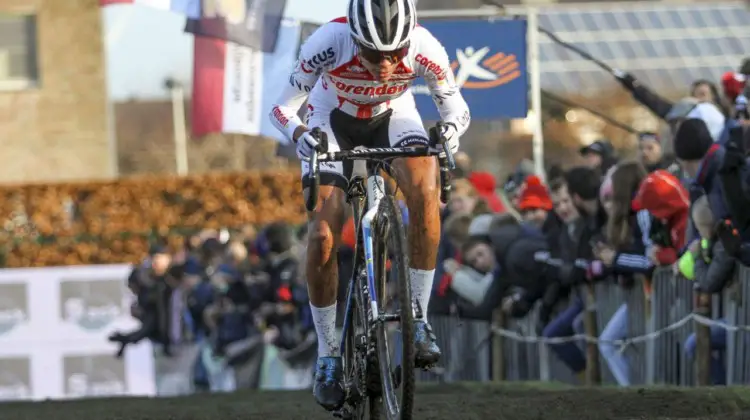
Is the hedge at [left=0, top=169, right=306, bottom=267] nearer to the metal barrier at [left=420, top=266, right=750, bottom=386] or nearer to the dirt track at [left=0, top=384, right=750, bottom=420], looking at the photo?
the metal barrier at [left=420, top=266, right=750, bottom=386]

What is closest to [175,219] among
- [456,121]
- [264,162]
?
[456,121]

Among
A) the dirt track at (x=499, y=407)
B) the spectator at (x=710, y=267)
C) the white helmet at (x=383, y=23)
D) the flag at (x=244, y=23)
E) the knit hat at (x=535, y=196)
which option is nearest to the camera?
the white helmet at (x=383, y=23)

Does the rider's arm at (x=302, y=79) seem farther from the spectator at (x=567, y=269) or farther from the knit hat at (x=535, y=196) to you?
the knit hat at (x=535, y=196)

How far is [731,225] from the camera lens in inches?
411

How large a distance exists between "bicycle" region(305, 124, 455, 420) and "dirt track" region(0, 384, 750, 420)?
1082 millimetres

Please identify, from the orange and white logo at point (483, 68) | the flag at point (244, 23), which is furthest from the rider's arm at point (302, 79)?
the flag at point (244, 23)

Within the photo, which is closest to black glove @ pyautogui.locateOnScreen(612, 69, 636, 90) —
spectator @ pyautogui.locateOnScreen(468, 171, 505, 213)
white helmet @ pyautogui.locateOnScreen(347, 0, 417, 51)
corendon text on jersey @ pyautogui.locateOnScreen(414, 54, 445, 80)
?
spectator @ pyautogui.locateOnScreen(468, 171, 505, 213)

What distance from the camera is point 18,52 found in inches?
1458

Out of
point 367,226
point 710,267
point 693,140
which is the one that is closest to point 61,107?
point 693,140

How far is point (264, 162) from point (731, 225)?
42.3 meters

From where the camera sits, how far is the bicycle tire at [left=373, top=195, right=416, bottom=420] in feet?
24.4

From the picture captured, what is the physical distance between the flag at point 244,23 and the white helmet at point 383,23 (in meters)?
8.51

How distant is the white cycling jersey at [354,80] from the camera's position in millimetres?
8570

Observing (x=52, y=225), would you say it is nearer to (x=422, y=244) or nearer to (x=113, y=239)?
(x=113, y=239)
